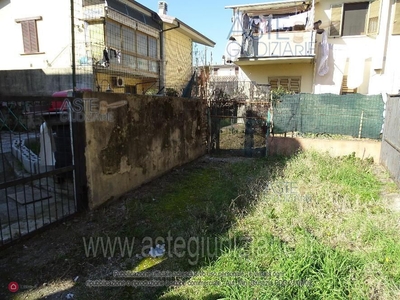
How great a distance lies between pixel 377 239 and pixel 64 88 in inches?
422

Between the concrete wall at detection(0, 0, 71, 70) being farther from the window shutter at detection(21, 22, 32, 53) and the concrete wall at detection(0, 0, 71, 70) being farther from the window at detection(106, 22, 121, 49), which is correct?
the window at detection(106, 22, 121, 49)

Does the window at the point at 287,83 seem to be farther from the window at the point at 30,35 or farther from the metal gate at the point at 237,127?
the window at the point at 30,35

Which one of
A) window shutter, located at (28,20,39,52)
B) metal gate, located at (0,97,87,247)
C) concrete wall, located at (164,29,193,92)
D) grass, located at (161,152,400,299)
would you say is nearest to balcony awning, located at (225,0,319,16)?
concrete wall, located at (164,29,193,92)

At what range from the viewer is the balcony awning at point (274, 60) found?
37.6 feet

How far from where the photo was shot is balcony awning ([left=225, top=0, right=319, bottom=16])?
458 inches

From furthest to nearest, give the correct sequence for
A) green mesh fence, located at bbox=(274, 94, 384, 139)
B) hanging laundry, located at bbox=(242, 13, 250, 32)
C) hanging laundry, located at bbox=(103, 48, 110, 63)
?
hanging laundry, located at bbox=(242, 13, 250, 32) → hanging laundry, located at bbox=(103, 48, 110, 63) → green mesh fence, located at bbox=(274, 94, 384, 139)

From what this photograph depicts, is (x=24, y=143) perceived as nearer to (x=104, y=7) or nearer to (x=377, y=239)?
(x=104, y=7)

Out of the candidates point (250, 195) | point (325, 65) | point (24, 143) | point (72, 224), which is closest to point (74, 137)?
point (72, 224)

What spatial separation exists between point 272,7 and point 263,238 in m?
12.1

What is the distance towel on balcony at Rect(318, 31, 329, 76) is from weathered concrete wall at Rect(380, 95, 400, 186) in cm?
517

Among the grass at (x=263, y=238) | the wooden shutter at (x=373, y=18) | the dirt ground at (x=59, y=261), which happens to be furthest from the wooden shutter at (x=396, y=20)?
the dirt ground at (x=59, y=261)

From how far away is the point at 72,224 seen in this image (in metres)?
3.72

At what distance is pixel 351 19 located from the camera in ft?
38.5

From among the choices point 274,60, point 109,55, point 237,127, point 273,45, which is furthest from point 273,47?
point 109,55
